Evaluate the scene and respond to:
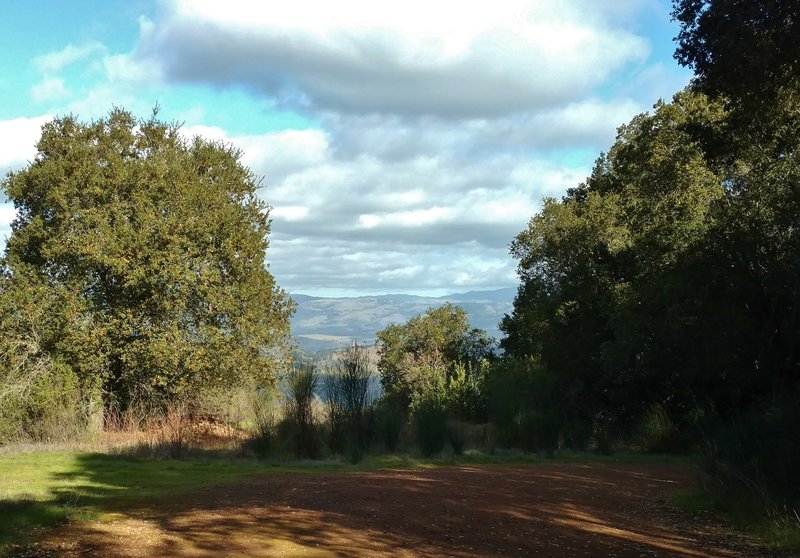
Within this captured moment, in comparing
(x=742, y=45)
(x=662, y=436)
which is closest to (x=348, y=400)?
(x=662, y=436)

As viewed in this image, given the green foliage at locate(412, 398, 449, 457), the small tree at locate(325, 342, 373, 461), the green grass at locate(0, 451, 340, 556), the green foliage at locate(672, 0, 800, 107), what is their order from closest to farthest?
the green grass at locate(0, 451, 340, 556) < the green foliage at locate(672, 0, 800, 107) < the green foliage at locate(412, 398, 449, 457) < the small tree at locate(325, 342, 373, 461)

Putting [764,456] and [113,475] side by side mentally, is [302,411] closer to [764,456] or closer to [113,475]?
[113,475]

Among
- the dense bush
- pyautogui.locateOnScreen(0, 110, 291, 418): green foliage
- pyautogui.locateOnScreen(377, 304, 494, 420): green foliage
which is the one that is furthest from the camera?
pyautogui.locateOnScreen(377, 304, 494, 420): green foliage

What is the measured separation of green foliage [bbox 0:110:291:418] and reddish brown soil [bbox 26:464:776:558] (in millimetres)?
11210

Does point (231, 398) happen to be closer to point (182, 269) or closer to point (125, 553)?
point (182, 269)

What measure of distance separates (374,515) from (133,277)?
47.5 feet

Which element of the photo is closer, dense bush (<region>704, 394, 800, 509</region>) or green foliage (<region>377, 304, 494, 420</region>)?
dense bush (<region>704, 394, 800, 509</region>)

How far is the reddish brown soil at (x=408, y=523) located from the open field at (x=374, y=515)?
2cm

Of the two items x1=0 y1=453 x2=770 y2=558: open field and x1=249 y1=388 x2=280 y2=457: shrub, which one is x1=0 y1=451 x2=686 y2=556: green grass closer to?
x1=0 y1=453 x2=770 y2=558: open field

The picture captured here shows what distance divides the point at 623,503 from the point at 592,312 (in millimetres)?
16230

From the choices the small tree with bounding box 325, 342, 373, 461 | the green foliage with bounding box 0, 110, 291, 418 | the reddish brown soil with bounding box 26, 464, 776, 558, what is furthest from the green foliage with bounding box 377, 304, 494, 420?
the reddish brown soil with bounding box 26, 464, 776, 558

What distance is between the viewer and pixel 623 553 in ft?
20.9

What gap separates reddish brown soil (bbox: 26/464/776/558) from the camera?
613 centimetres

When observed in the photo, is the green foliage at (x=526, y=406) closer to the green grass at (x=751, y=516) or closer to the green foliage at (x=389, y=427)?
the green foliage at (x=389, y=427)
